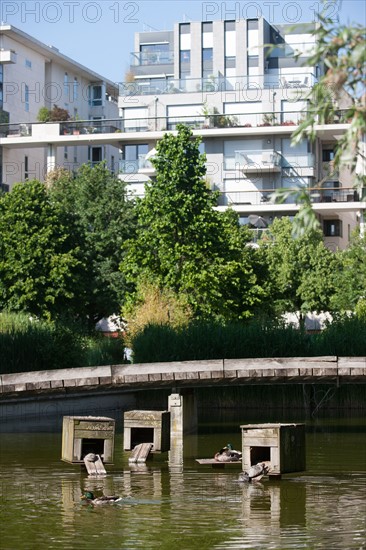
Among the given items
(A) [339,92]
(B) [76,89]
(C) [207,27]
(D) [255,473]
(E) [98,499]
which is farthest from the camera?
(B) [76,89]

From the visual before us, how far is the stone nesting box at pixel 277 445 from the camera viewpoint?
23.9 metres

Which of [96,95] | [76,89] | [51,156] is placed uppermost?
[96,95]

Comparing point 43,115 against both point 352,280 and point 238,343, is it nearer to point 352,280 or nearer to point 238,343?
point 352,280

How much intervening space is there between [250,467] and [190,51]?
73.6m

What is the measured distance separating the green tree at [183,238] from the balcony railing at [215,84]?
32889mm

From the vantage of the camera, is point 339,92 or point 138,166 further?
point 138,166

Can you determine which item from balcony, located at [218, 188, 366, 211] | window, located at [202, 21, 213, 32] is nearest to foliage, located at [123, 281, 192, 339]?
balcony, located at [218, 188, 366, 211]

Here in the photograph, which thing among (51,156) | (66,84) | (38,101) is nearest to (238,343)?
(51,156)

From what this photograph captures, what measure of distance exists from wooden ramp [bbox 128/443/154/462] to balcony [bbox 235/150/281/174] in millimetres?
57197

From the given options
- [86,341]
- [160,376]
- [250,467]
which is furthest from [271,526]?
[86,341]

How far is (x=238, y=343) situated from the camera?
38.2m

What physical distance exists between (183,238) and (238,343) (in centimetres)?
1780

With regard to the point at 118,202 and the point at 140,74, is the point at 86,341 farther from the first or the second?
the point at 140,74

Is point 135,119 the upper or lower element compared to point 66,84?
lower
